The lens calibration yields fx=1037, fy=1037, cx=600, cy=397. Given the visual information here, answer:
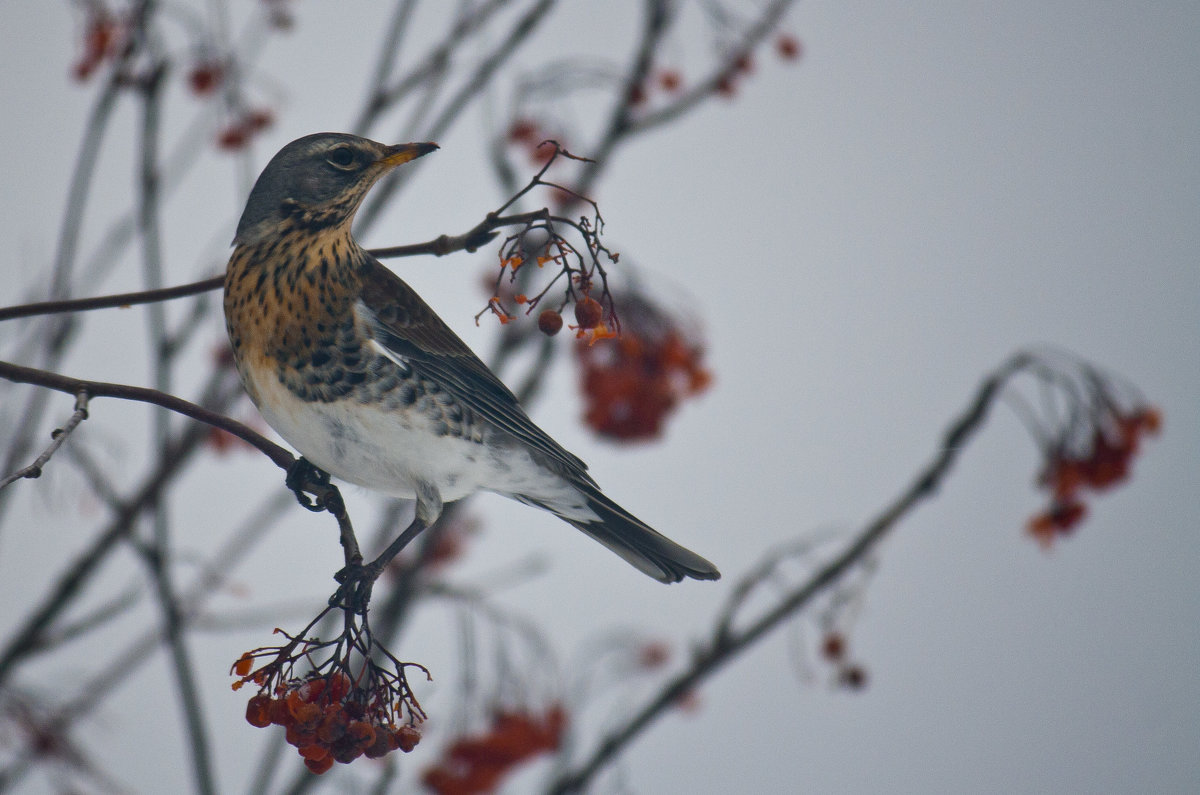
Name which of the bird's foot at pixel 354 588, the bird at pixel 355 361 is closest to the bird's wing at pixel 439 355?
the bird at pixel 355 361

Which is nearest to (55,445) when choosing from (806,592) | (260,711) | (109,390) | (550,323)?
(109,390)

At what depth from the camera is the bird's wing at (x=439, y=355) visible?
4.35 ft

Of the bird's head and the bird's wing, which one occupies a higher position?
the bird's head

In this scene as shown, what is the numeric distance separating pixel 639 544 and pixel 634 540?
0.01 metres

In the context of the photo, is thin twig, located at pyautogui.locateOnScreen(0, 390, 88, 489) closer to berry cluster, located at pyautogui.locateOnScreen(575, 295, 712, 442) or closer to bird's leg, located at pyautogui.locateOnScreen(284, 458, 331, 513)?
bird's leg, located at pyautogui.locateOnScreen(284, 458, 331, 513)

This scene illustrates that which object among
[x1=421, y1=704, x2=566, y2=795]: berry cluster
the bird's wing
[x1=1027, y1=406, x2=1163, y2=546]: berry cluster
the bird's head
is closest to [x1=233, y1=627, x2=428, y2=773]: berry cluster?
the bird's wing

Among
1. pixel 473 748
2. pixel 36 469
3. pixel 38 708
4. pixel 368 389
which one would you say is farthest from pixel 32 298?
pixel 36 469

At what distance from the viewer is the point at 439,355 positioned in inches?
53.7

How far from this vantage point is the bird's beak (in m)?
1.12

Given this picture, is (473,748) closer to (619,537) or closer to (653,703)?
(653,703)

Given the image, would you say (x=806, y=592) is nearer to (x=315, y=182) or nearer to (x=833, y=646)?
(x=833, y=646)

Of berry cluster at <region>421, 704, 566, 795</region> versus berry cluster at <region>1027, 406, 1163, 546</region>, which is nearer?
berry cluster at <region>1027, 406, 1163, 546</region>

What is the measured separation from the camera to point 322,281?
1312 mm

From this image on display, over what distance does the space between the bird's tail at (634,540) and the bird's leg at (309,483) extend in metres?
0.32
